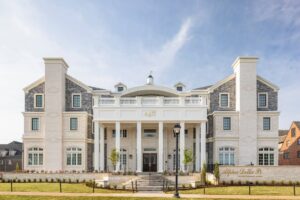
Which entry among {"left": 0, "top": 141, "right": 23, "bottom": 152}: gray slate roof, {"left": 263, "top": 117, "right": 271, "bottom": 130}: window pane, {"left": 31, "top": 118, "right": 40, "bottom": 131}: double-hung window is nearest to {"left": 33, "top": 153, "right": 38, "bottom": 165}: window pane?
{"left": 31, "top": 118, "right": 40, "bottom": 131}: double-hung window

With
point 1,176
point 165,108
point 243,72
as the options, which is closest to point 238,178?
point 165,108

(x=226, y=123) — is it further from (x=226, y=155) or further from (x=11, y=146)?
(x=11, y=146)

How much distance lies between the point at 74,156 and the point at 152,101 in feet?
37.6

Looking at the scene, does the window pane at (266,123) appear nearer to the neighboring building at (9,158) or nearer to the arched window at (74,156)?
the arched window at (74,156)

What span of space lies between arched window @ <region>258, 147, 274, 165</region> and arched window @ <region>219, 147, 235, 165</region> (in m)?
3.22

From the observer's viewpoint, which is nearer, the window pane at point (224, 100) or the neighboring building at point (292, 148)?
the window pane at point (224, 100)

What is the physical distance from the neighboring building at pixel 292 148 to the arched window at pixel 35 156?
3834 centimetres

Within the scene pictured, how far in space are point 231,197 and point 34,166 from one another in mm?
24881

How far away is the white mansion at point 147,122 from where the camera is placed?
3381 centimetres

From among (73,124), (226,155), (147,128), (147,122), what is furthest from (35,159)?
(226,155)

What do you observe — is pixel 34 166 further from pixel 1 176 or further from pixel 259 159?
pixel 259 159

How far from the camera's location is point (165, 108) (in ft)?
111

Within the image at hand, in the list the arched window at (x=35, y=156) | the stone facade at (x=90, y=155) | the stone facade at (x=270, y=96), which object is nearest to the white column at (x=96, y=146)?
the stone facade at (x=90, y=155)

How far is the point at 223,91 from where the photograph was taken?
37594 millimetres
